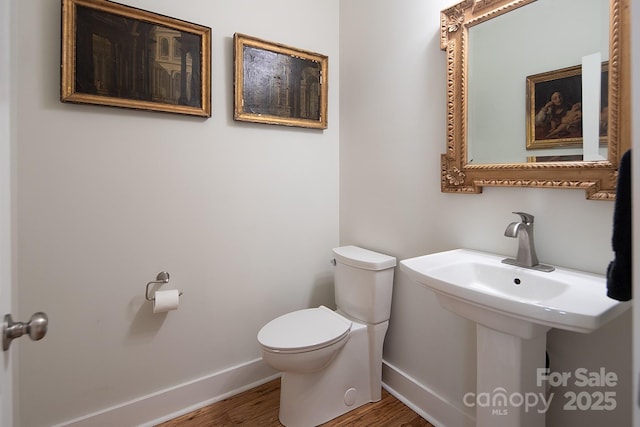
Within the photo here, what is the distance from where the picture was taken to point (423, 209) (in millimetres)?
1607

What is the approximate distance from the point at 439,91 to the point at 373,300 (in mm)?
1123

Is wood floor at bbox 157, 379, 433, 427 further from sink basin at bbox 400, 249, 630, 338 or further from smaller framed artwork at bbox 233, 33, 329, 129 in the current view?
smaller framed artwork at bbox 233, 33, 329, 129

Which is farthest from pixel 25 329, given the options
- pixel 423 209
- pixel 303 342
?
pixel 423 209

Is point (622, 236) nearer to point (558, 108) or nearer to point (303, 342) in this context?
point (558, 108)

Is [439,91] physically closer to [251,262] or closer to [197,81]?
[197,81]

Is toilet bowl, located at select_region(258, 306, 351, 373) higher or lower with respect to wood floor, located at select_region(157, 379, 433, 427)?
higher

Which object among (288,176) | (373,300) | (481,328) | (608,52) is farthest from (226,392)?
(608,52)

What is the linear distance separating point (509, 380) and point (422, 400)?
77 centimetres

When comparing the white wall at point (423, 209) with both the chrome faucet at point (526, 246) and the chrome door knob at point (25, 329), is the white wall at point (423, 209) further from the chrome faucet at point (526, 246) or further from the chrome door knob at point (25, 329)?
the chrome door knob at point (25, 329)

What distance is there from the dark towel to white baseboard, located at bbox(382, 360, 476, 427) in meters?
1.12

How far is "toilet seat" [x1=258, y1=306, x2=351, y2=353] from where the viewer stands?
1.40 meters

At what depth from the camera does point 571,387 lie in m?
1.10

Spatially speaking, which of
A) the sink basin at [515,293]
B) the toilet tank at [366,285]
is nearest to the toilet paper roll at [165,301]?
the toilet tank at [366,285]

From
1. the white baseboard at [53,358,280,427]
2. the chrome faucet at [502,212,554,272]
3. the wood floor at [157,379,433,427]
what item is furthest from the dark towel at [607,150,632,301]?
the white baseboard at [53,358,280,427]
